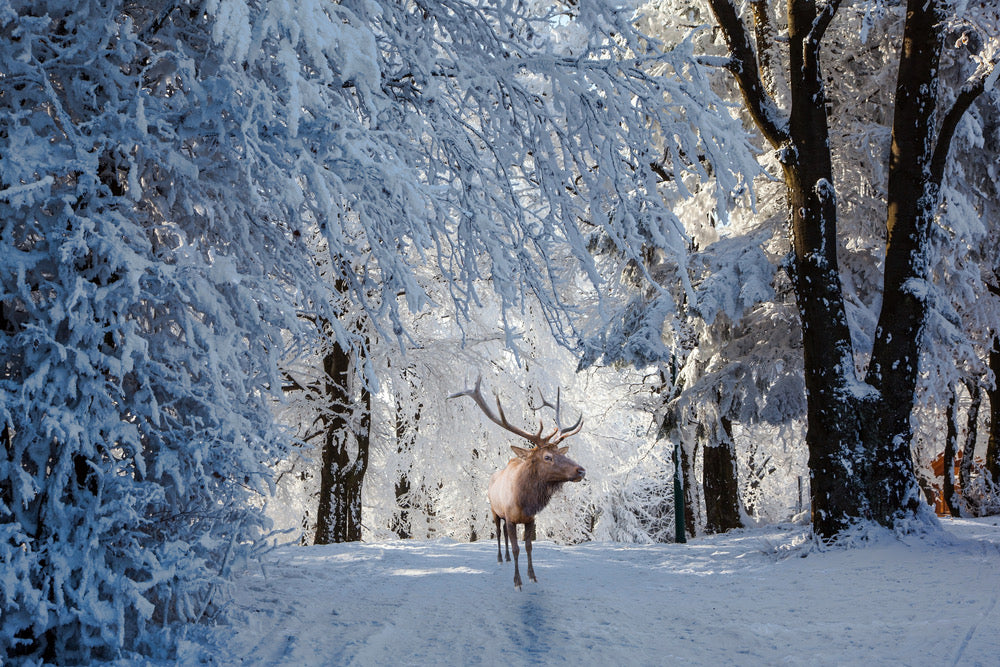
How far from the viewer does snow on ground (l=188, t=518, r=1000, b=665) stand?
4.10 metres

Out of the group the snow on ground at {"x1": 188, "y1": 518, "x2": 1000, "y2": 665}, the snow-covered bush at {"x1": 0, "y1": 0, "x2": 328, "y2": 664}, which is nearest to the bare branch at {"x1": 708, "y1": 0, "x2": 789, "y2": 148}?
the snow on ground at {"x1": 188, "y1": 518, "x2": 1000, "y2": 665}

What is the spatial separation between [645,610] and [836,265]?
4999 mm

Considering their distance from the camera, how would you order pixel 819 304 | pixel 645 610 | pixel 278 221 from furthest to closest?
pixel 819 304, pixel 645 610, pixel 278 221

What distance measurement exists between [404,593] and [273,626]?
183cm

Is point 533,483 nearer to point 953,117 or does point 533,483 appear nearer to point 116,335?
point 116,335

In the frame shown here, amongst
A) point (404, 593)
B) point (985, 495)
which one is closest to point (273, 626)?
point (404, 593)

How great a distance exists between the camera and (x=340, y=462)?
1277cm

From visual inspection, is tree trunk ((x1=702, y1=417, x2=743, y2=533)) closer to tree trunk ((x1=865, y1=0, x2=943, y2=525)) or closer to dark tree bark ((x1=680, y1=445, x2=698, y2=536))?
dark tree bark ((x1=680, y1=445, x2=698, y2=536))

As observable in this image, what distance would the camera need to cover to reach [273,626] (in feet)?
15.1

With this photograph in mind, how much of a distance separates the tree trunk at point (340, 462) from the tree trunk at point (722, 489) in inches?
261

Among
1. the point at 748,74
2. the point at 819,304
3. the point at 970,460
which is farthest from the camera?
the point at 970,460

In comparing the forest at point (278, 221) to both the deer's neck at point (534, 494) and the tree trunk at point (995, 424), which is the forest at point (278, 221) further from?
the tree trunk at point (995, 424)

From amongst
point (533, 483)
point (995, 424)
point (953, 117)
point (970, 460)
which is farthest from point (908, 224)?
point (970, 460)

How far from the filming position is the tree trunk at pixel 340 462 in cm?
1256
